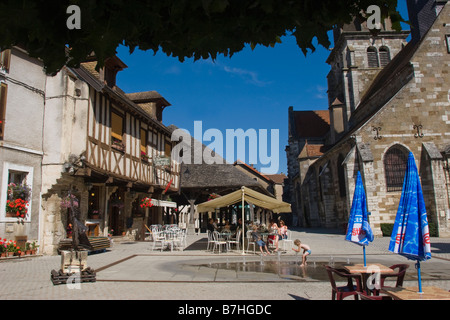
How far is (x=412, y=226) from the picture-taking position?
153 inches

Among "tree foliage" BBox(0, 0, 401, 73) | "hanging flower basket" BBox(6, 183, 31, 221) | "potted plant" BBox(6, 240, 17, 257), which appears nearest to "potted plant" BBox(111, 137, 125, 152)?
"hanging flower basket" BBox(6, 183, 31, 221)

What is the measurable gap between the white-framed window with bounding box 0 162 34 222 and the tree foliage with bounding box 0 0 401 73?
9.43 m

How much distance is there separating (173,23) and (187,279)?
596 cm

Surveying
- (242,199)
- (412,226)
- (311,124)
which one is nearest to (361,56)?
(311,124)

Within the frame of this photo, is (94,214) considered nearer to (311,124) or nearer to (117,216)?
(117,216)

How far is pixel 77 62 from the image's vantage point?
8.13 ft

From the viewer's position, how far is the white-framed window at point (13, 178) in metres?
10.2

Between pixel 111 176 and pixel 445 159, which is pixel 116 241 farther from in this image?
pixel 445 159

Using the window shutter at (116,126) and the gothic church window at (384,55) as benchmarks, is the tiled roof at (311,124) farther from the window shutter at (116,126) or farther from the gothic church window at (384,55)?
the window shutter at (116,126)

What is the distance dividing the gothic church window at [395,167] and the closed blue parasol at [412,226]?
17756mm

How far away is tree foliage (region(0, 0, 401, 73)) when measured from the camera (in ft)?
6.88

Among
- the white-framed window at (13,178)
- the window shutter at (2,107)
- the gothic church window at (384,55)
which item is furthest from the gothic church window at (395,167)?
the window shutter at (2,107)

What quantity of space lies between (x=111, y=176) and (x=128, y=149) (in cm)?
252
